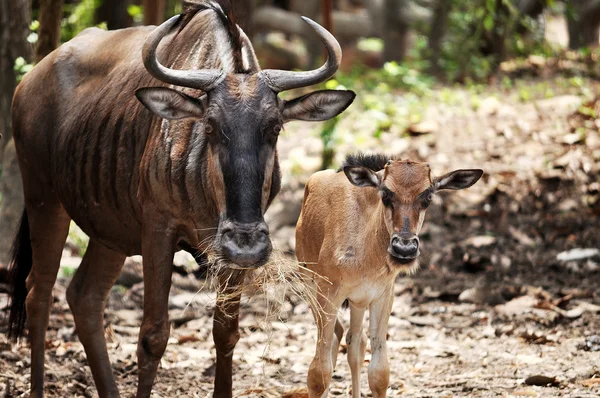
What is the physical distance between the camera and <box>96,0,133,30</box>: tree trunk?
547 inches

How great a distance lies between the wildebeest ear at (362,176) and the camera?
6.27 meters

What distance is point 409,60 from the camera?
2088 cm

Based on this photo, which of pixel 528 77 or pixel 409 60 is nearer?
pixel 528 77

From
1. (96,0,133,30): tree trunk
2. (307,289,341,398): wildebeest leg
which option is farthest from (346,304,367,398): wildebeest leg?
(96,0,133,30): tree trunk

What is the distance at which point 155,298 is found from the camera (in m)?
6.11

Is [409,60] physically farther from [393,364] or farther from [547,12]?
[393,364]

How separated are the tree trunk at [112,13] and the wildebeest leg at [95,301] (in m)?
7.11

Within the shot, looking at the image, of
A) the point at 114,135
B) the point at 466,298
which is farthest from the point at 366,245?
the point at 466,298

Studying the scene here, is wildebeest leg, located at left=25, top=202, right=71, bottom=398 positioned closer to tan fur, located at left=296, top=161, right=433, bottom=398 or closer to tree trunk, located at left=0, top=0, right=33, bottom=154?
tan fur, located at left=296, top=161, right=433, bottom=398

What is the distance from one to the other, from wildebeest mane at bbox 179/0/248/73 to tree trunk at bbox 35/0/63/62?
286 centimetres

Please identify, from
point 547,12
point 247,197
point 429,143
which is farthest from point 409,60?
point 247,197

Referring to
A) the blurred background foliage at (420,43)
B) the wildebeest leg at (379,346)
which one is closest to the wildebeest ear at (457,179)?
the wildebeest leg at (379,346)

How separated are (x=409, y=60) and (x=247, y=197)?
52.1 feet

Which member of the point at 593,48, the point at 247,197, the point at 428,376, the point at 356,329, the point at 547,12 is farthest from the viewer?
the point at 547,12
